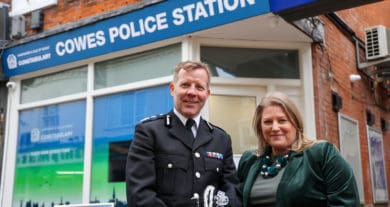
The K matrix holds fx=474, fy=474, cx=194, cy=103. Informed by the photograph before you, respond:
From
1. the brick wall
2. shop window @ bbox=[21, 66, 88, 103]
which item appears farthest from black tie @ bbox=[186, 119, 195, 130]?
shop window @ bbox=[21, 66, 88, 103]

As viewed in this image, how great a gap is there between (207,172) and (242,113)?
337 cm

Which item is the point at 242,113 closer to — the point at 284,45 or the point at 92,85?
the point at 284,45

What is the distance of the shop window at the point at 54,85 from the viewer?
22.0 ft

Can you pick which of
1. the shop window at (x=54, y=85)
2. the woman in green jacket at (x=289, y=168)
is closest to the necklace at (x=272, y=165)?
the woman in green jacket at (x=289, y=168)

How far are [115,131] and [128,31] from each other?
4.30 feet

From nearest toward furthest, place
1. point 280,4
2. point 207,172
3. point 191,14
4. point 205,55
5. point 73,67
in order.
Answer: point 207,172 → point 280,4 → point 191,14 → point 205,55 → point 73,67

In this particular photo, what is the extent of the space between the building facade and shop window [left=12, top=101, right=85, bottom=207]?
0.02 meters

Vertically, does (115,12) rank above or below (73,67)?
above

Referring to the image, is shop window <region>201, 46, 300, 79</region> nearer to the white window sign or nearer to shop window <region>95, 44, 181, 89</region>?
shop window <region>95, 44, 181, 89</region>

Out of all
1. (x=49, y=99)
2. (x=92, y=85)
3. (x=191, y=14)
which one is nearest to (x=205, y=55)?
(x=191, y=14)

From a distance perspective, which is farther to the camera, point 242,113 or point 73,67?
point 73,67

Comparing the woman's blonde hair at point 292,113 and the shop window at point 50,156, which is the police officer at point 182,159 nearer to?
the woman's blonde hair at point 292,113

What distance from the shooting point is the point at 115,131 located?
6.20 m

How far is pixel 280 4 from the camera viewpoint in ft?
16.0
